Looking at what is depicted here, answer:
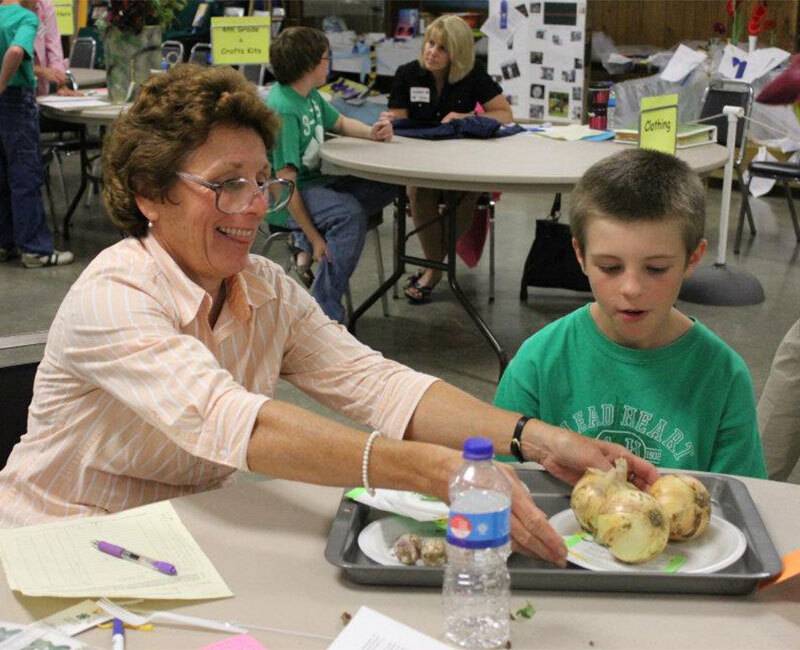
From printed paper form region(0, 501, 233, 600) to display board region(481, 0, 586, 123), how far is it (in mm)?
5953

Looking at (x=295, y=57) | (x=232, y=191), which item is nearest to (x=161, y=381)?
(x=232, y=191)

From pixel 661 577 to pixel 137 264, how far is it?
0.88 metres

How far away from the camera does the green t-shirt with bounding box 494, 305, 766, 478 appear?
6.00 ft

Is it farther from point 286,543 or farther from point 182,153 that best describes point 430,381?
point 182,153

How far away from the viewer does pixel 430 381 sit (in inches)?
69.7

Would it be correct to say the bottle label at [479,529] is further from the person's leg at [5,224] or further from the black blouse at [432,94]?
the person's leg at [5,224]

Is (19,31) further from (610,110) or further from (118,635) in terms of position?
(118,635)

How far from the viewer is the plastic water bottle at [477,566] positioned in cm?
120

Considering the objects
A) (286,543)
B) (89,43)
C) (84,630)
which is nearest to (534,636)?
(286,543)

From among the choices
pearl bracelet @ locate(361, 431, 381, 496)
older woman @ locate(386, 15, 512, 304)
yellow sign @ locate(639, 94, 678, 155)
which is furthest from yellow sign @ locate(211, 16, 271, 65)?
pearl bracelet @ locate(361, 431, 381, 496)

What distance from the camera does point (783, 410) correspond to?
289 centimetres

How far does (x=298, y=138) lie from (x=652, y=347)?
9.04 feet

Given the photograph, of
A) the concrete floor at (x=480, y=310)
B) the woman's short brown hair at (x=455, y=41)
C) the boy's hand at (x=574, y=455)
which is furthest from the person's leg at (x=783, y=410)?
the woman's short brown hair at (x=455, y=41)

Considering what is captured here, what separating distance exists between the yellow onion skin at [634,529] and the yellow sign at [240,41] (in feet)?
13.9
